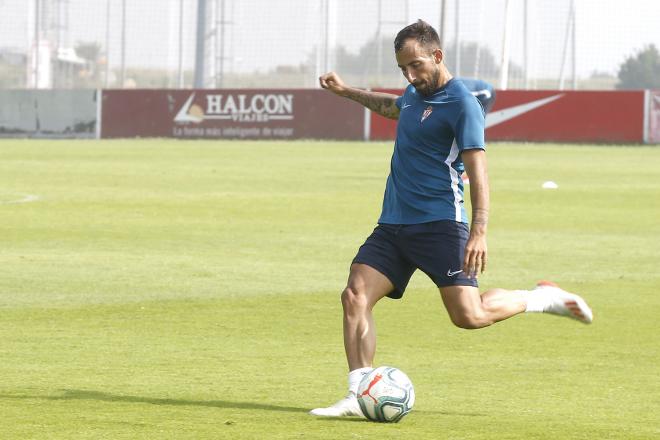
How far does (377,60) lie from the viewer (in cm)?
5403

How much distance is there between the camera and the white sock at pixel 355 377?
283 inches

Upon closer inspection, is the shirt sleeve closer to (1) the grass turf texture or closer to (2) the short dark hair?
(2) the short dark hair

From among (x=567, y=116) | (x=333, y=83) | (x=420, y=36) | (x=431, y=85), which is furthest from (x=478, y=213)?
(x=567, y=116)

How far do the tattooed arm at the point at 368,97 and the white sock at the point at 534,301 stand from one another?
48.0 inches

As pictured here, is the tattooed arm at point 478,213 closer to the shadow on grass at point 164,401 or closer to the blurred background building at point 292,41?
the shadow on grass at point 164,401

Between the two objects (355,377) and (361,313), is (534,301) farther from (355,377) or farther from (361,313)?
(355,377)

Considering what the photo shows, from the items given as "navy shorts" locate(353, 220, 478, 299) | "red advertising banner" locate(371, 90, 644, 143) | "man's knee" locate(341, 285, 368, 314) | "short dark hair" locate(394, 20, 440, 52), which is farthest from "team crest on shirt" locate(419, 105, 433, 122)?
"red advertising banner" locate(371, 90, 644, 143)

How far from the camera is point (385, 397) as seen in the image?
6969 millimetres

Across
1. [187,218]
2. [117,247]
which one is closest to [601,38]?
[187,218]

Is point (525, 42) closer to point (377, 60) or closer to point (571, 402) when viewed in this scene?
point (377, 60)

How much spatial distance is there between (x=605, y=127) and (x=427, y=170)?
35.7m

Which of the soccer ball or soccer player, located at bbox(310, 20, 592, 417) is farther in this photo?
soccer player, located at bbox(310, 20, 592, 417)

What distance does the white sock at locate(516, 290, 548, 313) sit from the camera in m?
7.80

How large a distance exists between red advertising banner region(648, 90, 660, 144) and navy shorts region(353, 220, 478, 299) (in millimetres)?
35268
